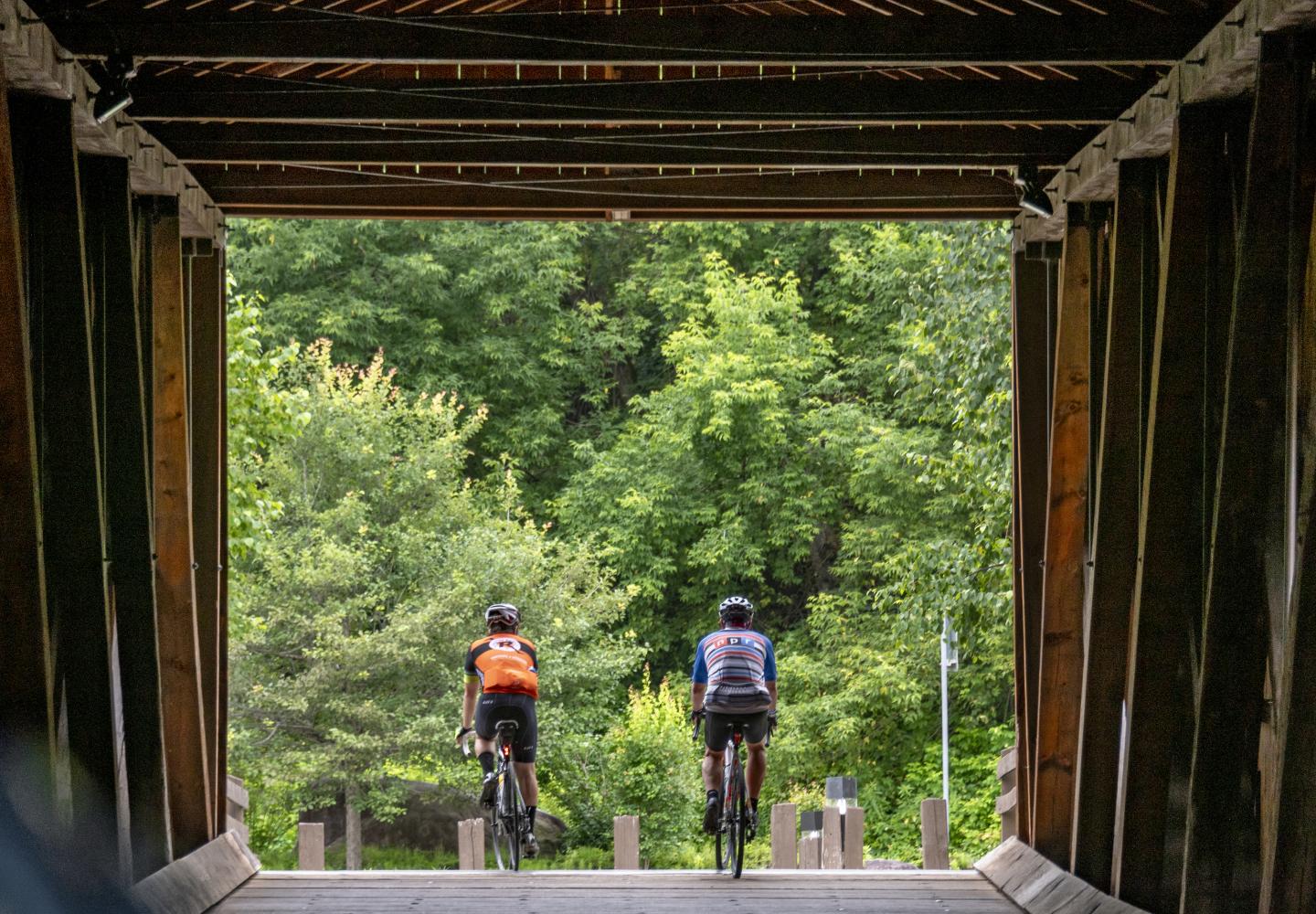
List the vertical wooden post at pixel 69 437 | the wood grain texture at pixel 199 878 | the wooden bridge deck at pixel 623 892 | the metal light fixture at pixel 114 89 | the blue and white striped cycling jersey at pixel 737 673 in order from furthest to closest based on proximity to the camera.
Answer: the blue and white striped cycling jersey at pixel 737 673 < the wooden bridge deck at pixel 623 892 < the wood grain texture at pixel 199 878 < the metal light fixture at pixel 114 89 < the vertical wooden post at pixel 69 437

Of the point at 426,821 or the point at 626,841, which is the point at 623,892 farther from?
the point at 426,821

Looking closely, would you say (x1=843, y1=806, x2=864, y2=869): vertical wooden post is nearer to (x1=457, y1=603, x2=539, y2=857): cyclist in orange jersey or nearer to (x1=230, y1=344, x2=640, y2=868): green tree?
(x1=457, y1=603, x2=539, y2=857): cyclist in orange jersey

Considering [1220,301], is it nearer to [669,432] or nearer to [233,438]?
[233,438]

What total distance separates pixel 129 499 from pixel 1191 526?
14.5ft

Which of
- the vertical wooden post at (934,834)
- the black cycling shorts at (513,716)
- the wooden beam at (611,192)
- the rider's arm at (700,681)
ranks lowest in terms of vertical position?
the vertical wooden post at (934,834)

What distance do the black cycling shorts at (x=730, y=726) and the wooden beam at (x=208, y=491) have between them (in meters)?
2.70

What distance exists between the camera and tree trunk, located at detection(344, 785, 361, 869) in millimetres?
20547

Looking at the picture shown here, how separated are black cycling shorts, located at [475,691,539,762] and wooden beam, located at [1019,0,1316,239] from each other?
4233 millimetres

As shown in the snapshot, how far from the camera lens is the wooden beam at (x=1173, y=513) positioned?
641 cm

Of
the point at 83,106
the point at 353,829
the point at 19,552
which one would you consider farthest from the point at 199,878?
the point at 353,829

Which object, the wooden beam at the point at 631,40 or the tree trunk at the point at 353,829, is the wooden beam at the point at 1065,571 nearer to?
the wooden beam at the point at 631,40

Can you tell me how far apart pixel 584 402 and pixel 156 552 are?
23.9 m

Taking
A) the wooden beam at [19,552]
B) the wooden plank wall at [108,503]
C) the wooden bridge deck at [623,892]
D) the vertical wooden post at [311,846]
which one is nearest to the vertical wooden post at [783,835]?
the wooden bridge deck at [623,892]

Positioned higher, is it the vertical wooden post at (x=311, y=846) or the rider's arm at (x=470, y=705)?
the rider's arm at (x=470, y=705)
